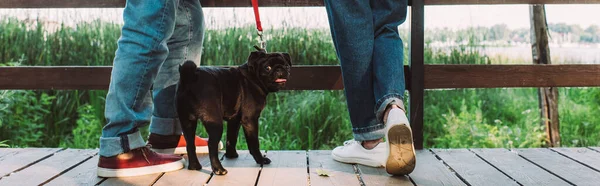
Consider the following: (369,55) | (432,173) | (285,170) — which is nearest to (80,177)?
(285,170)

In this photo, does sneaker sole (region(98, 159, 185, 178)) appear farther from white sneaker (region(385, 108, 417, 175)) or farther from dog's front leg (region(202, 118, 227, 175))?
white sneaker (region(385, 108, 417, 175))

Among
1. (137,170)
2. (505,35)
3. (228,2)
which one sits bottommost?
(137,170)

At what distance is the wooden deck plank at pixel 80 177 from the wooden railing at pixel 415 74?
0.57m

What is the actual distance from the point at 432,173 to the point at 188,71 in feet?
3.09

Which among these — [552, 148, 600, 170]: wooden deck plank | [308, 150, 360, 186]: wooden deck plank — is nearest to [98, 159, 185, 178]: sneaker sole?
[308, 150, 360, 186]: wooden deck plank

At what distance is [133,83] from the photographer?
214 cm

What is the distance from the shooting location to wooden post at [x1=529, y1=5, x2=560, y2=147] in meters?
4.39

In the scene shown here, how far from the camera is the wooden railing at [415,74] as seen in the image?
283cm

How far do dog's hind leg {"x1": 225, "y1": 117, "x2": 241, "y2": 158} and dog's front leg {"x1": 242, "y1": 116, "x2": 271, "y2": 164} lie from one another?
91 millimetres

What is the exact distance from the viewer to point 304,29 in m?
4.11

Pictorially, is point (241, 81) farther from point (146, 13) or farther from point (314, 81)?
point (314, 81)

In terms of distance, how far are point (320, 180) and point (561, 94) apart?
142 inches

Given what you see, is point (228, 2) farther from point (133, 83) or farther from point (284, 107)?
point (284, 107)

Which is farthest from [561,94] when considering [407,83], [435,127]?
[407,83]
